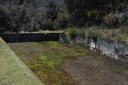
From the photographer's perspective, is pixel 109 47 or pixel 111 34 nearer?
pixel 109 47

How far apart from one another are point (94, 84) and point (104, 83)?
232mm

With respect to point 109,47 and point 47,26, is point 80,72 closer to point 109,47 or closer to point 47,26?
point 109,47

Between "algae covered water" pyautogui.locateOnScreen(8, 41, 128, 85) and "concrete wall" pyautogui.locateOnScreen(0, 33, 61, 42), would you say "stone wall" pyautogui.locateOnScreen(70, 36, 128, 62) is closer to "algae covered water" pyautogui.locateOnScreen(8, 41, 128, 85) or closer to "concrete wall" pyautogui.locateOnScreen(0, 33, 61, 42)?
"algae covered water" pyautogui.locateOnScreen(8, 41, 128, 85)

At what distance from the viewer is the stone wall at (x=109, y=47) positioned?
4.66 meters

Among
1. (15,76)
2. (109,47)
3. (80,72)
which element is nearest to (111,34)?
(109,47)

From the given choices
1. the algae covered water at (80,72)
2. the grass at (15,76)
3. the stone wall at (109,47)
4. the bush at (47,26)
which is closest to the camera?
the grass at (15,76)

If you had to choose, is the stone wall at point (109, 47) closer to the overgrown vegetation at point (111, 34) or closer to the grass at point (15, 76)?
the overgrown vegetation at point (111, 34)

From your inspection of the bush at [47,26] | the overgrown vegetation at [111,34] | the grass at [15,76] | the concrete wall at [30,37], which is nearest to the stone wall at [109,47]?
the overgrown vegetation at [111,34]

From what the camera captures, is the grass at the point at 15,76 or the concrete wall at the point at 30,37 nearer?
the grass at the point at 15,76

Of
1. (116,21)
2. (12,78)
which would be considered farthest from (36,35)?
(12,78)

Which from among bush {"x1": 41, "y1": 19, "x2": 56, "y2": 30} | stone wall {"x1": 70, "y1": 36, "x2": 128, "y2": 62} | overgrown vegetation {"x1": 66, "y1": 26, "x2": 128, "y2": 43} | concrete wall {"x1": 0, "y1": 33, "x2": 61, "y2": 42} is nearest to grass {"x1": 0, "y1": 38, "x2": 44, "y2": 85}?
stone wall {"x1": 70, "y1": 36, "x2": 128, "y2": 62}

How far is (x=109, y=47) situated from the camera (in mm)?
5375

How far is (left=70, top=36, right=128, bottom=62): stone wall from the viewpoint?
184 inches

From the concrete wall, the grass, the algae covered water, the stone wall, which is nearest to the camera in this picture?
the grass
